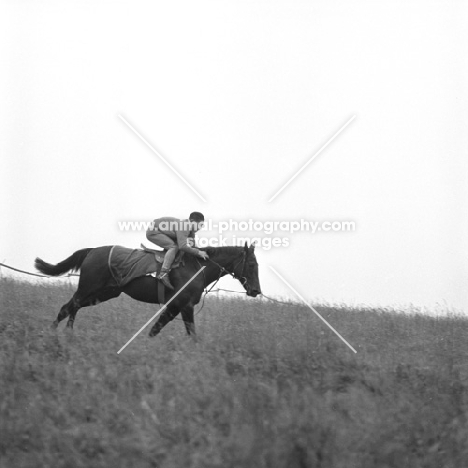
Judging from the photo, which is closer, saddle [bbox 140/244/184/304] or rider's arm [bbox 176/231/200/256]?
rider's arm [bbox 176/231/200/256]

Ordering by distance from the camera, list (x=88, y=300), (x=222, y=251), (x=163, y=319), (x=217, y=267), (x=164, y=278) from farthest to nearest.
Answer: (x=222, y=251), (x=217, y=267), (x=88, y=300), (x=164, y=278), (x=163, y=319)

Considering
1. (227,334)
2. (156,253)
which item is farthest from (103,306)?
(227,334)

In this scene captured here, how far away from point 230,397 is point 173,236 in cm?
439

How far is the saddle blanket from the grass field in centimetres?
81

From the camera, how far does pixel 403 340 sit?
10273 millimetres

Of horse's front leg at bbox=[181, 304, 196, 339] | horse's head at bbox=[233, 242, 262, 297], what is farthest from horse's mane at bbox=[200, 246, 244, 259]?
horse's front leg at bbox=[181, 304, 196, 339]

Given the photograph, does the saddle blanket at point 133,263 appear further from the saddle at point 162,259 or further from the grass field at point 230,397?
the grass field at point 230,397

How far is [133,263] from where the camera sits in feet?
34.0

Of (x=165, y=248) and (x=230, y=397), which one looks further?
(x=165, y=248)

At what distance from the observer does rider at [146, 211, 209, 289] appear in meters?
10.0

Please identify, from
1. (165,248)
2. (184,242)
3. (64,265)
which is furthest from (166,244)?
(64,265)

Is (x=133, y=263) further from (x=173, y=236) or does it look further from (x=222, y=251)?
(x=222, y=251)

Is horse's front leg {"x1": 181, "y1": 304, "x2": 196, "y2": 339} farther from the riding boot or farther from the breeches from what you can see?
the breeches

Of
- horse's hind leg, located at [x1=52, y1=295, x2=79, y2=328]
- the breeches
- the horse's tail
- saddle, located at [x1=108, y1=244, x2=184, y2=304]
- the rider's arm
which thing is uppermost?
the rider's arm
